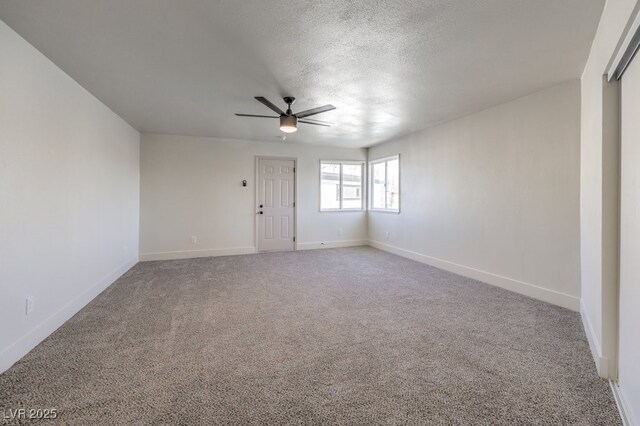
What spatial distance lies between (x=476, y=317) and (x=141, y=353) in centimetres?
300

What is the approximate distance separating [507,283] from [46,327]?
16.2 ft

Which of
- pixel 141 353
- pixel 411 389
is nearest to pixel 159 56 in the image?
pixel 141 353

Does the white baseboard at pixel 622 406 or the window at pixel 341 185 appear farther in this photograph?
the window at pixel 341 185

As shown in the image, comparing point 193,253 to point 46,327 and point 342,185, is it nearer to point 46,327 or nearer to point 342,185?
point 46,327

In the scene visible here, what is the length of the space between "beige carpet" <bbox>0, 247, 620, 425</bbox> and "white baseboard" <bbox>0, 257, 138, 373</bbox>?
0.07 meters

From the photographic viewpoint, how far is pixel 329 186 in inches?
280

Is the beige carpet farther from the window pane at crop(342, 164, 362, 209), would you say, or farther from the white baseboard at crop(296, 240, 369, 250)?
the window pane at crop(342, 164, 362, 209)

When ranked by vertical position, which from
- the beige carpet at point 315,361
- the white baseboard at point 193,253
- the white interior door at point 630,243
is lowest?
the beige carpet at point 315,361

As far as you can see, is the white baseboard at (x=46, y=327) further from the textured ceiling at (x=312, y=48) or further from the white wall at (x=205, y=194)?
the textured ceiling at (x=312, y=48)

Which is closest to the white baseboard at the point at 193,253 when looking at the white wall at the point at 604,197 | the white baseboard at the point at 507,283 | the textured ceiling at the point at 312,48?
the textured ceiling at the point at 312,48

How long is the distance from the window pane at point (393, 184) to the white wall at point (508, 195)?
59cm

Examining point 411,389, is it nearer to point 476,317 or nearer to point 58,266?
point 476,317

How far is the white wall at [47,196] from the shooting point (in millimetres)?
2107

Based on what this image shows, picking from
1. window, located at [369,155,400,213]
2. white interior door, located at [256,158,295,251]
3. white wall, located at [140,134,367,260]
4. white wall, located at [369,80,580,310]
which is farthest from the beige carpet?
window, located at [369,155,400,213]
